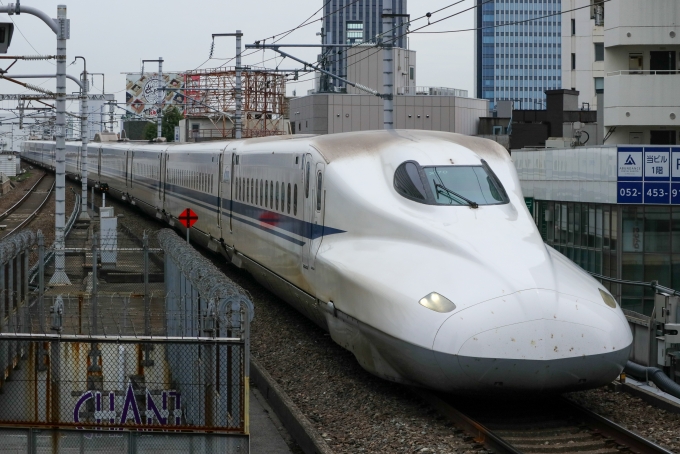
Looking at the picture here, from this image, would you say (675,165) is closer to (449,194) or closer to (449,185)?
(449,185)

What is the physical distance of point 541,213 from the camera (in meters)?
29.7

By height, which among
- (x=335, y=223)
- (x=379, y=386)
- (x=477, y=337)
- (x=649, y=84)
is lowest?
(x=379, y=386)

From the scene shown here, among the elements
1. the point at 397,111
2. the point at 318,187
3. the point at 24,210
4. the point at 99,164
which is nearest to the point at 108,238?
the point at 318,187

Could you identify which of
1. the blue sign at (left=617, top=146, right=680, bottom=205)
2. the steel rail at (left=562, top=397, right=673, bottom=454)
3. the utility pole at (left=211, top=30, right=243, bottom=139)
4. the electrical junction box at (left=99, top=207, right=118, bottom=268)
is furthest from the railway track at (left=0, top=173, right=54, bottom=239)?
the steel rail at (left=562, top=397, right=673, bottom=454)

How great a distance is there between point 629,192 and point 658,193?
2.27 feet

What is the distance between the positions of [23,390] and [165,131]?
11426cm

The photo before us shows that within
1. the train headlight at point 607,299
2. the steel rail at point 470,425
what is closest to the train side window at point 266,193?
the steel rail at point 470,425

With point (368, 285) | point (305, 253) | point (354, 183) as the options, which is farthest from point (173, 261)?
point (368, 285)

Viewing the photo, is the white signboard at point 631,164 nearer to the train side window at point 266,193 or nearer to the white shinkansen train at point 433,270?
the train side window at point 266,193

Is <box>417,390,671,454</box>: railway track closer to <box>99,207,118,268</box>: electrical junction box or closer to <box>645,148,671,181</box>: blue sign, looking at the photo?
<box>99,207,118,268</box>: electrical junction box

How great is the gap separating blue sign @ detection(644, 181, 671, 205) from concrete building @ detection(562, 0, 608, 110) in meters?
34.1

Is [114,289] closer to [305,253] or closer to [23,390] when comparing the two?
[305,253]

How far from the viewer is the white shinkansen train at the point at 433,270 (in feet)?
32.7

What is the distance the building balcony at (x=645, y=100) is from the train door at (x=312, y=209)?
19921 millimetres
